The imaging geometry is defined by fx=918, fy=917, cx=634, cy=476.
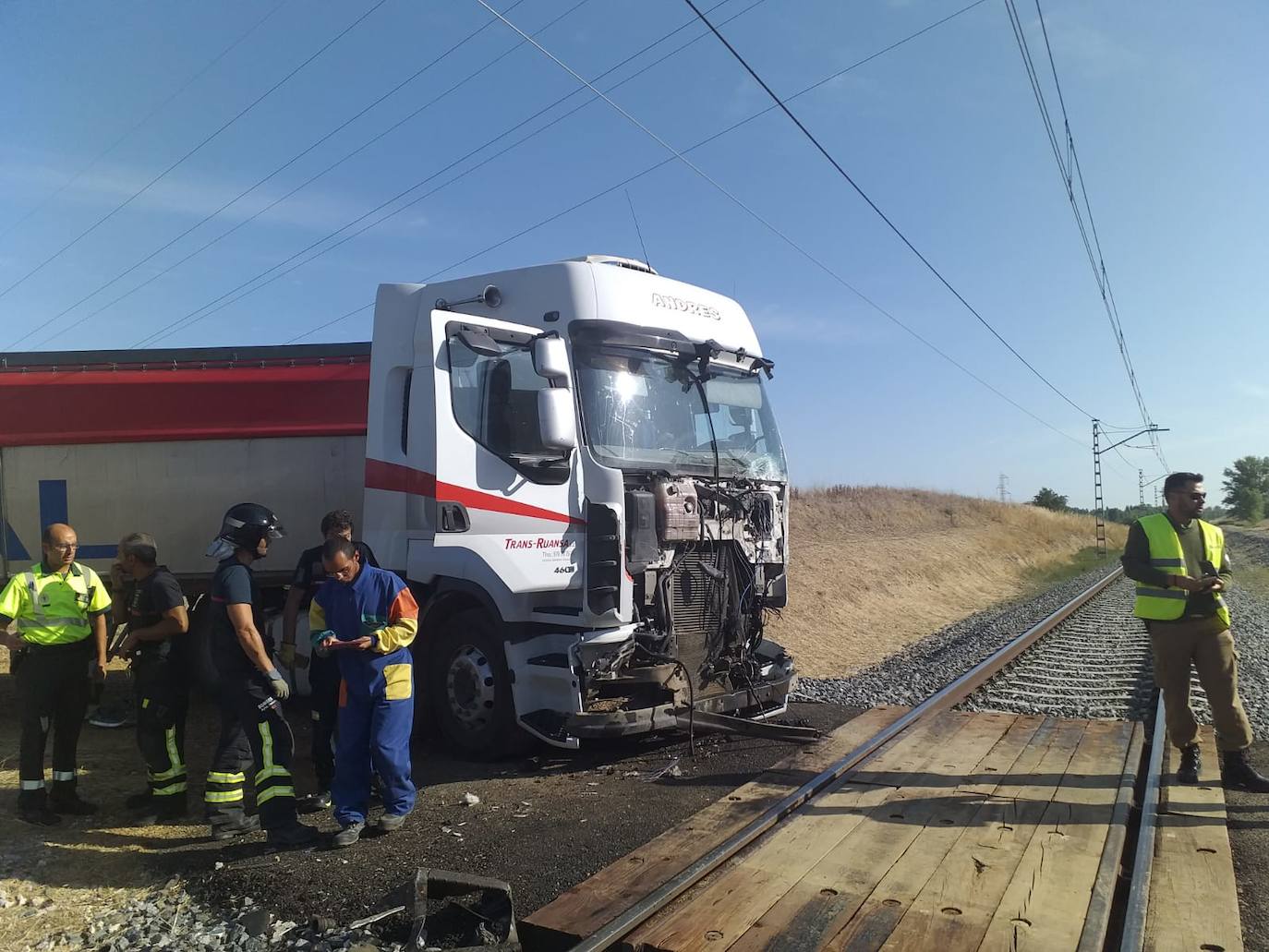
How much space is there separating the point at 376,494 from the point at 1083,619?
1364cm

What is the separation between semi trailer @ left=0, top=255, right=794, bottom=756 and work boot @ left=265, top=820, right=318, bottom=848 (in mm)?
1648

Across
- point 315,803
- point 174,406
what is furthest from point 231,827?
point 174,406

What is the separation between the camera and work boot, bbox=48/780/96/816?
5746mm

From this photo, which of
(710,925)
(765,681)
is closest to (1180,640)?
(765,681)

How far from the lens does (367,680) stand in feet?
17.0

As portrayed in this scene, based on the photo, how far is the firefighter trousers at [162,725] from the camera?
227 inches

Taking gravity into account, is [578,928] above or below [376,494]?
below

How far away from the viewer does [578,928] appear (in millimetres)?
3682

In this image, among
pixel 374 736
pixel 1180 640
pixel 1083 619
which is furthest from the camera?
pixel 1083 619

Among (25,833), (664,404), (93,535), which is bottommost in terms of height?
(25,833)

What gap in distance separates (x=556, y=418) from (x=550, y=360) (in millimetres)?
461

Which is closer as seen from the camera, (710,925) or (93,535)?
(710,925)

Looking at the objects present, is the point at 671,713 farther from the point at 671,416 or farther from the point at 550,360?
the point at 550,360

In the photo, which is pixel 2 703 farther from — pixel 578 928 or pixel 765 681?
pixel 578 928
